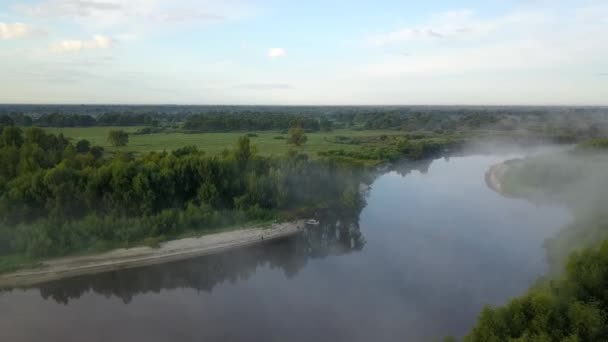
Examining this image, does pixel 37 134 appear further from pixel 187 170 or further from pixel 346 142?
pixel 346 142

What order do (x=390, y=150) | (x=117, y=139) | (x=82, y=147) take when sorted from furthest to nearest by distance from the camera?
1. (x=390, y=150)
2. (x=117, y=139)
3. (x=82, y=147)

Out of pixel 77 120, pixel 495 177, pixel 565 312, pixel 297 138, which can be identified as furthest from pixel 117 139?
pixel 565 312

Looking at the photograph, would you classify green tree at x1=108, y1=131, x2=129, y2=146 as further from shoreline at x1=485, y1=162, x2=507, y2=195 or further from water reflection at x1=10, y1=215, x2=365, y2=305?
shoreline at x1=485, y1=162, x2=507, y2=195

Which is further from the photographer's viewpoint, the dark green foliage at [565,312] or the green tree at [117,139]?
the green tree at [117,139]

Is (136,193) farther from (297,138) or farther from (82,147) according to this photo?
(297,138)

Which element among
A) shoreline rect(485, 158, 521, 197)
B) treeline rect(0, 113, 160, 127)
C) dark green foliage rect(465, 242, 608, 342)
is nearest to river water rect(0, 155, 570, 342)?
dark green foliage rect(465, 242, 608, 342)

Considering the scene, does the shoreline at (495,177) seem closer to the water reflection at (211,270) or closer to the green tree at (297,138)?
the water reflection at (211,270)

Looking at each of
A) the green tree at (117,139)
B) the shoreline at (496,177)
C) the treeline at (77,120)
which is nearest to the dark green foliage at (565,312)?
the shoreline at (496,177)
